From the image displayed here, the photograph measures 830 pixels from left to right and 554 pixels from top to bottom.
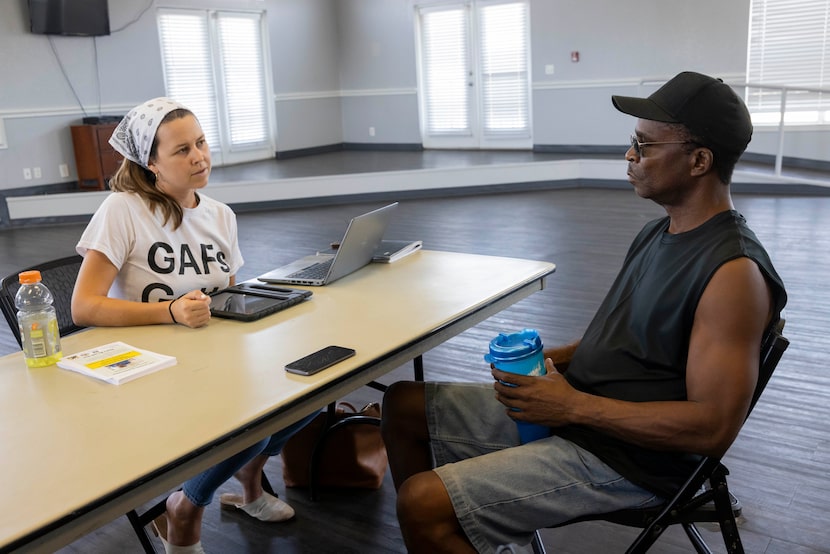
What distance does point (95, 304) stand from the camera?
1798mm

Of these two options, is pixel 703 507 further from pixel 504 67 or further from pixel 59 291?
pixel 504 67

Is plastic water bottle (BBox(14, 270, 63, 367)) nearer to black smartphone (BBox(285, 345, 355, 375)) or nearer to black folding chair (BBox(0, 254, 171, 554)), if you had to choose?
black folding chair (BBox(0, 254, 171, 554))

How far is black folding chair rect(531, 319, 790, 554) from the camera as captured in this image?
1297 millimetres

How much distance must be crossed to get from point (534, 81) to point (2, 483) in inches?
344

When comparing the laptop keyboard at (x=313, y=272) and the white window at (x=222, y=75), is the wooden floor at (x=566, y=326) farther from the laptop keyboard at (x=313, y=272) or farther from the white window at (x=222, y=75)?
the white window at (x=222, y=75)

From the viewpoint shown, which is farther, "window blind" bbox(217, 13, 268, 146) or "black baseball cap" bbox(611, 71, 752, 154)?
"window blind" bbox(217, 13, 268, 146)

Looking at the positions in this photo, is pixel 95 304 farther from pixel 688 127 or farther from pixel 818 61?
pixel 818 61

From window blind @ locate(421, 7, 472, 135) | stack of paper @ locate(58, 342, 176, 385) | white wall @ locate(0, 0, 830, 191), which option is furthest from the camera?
window blind @ locate(421, 7, 472, 135)

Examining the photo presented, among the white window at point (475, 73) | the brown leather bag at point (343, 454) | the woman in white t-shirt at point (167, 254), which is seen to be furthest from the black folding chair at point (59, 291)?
the white window at point (475, 73)

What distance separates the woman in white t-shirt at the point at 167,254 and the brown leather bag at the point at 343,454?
0.18 metres

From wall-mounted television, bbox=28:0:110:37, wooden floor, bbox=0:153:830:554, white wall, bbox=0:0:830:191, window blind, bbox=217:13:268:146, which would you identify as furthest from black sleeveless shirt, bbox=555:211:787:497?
window blind, bbox=217:13:268:146

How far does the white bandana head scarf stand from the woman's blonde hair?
13 mm

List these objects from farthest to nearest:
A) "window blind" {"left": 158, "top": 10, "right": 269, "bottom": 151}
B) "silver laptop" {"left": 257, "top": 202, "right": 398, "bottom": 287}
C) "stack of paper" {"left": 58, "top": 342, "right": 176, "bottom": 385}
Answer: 1. "window blind" {"left": 158, "top": 10, "right": 269, "bottom": 151}
2. "silver laptop" {"left": 257, "top": 202, "right": 398, "bottom": 287}
3. "stack of paper" {"left": 58, "top": 342, "right": 176, "bottom": 385}

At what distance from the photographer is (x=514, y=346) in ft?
4.67
